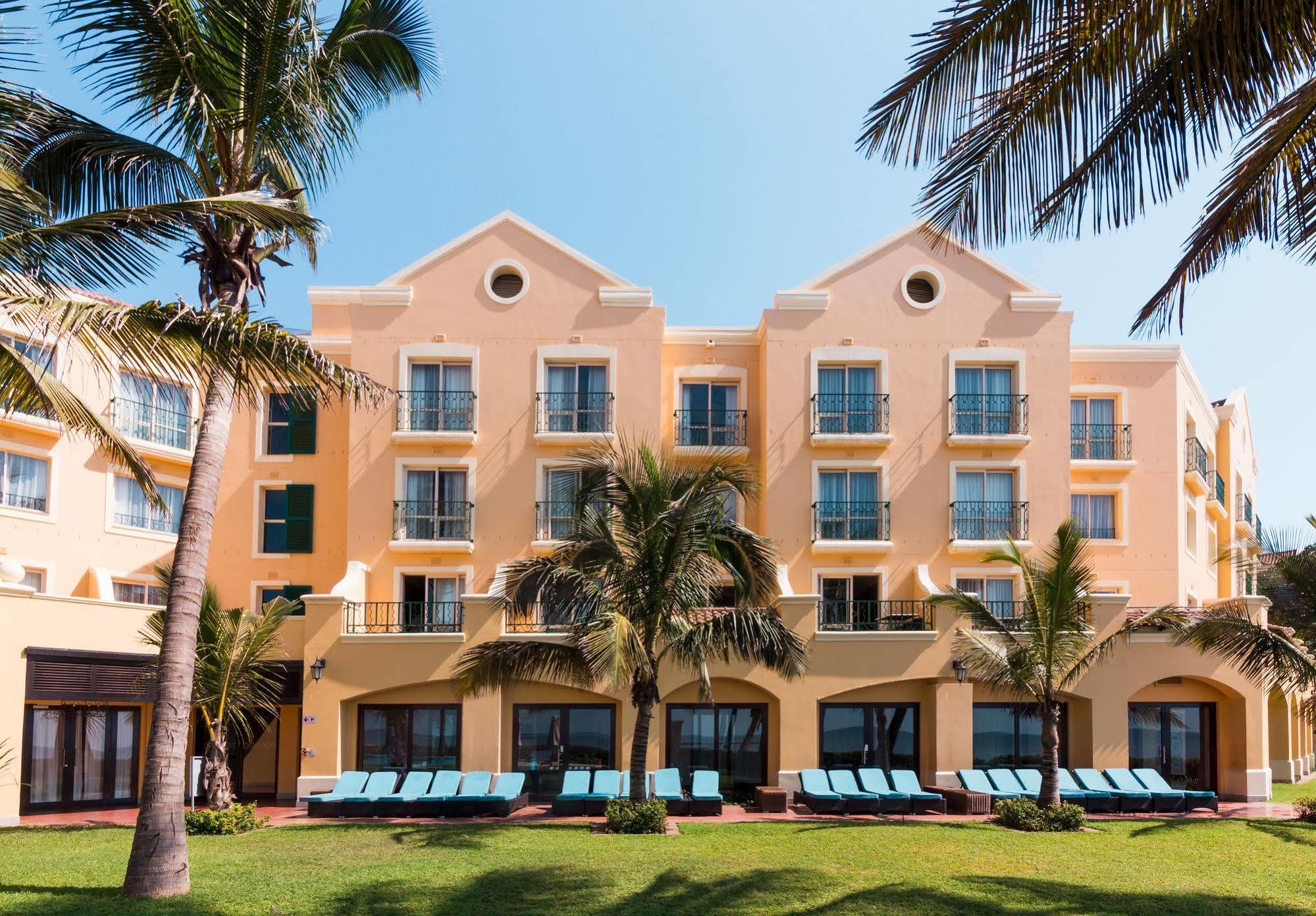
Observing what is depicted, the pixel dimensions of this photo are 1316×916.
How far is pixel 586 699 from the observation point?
930 inches

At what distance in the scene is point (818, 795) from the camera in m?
20.6

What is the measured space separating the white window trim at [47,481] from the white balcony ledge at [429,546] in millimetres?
6747

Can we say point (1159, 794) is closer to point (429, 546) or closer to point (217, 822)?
point (429, 546)

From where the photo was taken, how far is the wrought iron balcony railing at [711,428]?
→ 27.5m

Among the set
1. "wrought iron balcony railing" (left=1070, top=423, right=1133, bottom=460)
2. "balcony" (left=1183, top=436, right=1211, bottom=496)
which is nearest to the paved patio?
"wrought iron balcony railing" (left=1070, top=423, right=1133, bottom=460)

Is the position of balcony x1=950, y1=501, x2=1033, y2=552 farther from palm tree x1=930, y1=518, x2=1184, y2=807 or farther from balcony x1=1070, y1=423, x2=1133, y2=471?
palm tree x1=930, y1=518, x2=1184, y2=807

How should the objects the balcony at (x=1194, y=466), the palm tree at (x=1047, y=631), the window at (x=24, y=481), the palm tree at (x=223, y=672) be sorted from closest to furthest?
the palm tree at (x=1047, y=631), the palm tree at (x=223, y=672), the window at (x=24, y=481), the balcony at (x=1194, y=466)

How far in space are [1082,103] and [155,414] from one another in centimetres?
2433

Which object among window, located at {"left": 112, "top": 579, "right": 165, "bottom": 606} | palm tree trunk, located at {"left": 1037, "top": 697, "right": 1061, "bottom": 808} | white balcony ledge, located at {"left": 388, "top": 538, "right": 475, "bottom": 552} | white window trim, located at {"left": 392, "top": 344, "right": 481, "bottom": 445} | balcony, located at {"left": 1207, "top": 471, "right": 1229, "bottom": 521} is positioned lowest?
palm tree trunk, located at {"left": 1037, "top": 697, "right": 1061, "bottom": 808}

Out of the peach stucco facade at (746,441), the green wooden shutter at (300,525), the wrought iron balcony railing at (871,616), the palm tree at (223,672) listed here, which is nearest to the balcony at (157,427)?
the peach stucco facade at (746,441)

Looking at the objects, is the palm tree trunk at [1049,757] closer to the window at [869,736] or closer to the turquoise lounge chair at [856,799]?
the turquoise lounge chair at [856,799]

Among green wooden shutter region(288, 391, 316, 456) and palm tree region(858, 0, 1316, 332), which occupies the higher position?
green wooden shutter region(288, 391, 316, 456)

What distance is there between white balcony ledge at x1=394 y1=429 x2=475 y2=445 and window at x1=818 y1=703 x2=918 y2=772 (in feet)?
31.6

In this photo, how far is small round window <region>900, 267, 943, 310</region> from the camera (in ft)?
89.2
